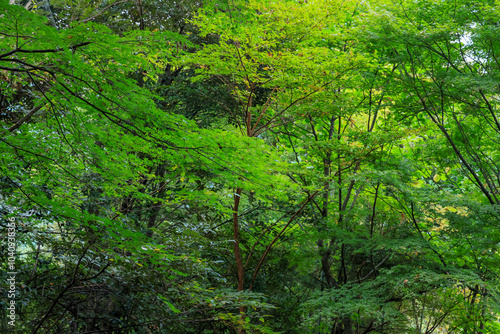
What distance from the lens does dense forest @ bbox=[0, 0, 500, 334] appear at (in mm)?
2789

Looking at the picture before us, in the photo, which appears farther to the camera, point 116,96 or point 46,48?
point 116,96

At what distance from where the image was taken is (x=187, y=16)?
255 inches

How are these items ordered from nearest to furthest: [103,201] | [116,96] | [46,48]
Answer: [46,48] < [116,96] < [103,201]

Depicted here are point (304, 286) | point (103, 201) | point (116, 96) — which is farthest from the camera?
point (304, 286)

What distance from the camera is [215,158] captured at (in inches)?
114

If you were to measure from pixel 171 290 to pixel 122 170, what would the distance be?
1519 mm

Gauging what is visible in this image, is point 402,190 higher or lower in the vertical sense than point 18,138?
higher

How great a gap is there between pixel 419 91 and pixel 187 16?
13.9 feet

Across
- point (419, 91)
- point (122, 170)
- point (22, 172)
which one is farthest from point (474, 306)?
point (22, 172)

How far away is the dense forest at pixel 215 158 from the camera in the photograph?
9.15 ft

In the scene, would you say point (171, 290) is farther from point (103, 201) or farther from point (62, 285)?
point (103, 201)

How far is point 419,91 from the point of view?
582 cm

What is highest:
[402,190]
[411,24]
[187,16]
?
[187,16]

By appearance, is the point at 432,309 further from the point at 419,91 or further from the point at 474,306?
the point at 419,91
